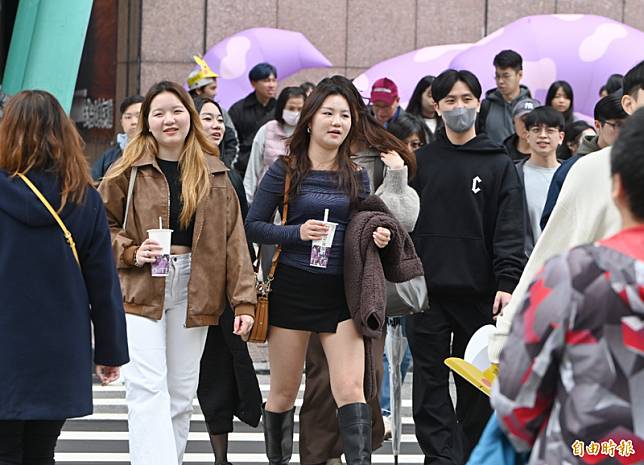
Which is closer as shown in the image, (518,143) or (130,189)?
(130,189)

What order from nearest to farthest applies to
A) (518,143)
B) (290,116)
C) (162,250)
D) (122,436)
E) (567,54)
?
(162,250)
(122,436)
(518,143)
(290,116)
(567,54)

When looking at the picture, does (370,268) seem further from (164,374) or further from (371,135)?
(164,374)

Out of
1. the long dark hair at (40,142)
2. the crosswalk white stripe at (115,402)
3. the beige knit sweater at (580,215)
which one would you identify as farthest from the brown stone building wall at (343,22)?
the beige knit sweater at (580,215)

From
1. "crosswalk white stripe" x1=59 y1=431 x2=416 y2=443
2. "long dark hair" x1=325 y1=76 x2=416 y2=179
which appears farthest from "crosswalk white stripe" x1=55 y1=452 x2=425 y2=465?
"long dark hair" x1=325 y1=76 x2=416 y2=179

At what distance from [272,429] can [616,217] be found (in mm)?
3191

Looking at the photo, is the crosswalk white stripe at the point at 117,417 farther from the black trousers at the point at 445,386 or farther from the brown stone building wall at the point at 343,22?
the brown stone building wall at the point at 343,22

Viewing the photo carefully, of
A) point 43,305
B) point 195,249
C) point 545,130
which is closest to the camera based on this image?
point 43,305

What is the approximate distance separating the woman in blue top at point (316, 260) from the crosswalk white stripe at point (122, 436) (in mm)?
1919

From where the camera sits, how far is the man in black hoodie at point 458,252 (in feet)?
24.6

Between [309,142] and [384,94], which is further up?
[384,94]

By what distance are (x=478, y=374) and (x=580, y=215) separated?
0.65 meters

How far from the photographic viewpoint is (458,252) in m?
7.52

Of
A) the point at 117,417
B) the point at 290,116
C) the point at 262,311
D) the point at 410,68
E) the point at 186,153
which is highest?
the point at 410,68

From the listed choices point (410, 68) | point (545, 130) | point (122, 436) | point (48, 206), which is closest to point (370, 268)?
point (48, 206)
